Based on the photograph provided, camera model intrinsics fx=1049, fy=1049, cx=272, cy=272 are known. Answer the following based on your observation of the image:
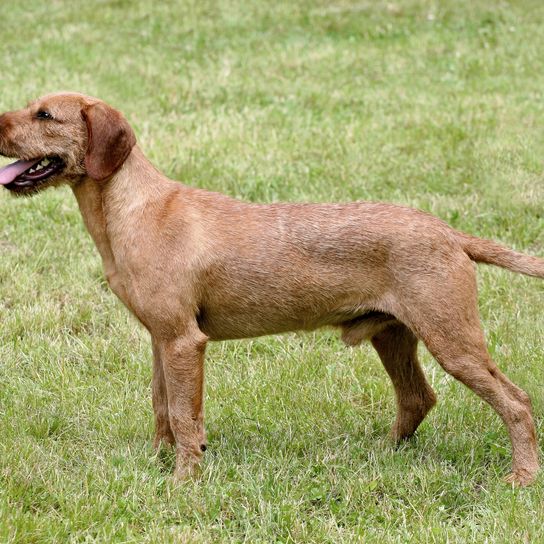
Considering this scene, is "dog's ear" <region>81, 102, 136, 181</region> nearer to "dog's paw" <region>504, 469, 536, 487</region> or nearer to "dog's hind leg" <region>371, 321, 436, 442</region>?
"dog's hind leg" <region>371, 321, 436, 442</region>

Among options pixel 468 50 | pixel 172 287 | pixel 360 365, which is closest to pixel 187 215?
pixel 172 287

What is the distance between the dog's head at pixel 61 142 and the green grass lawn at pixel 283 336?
4.52 feet

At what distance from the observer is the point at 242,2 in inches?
687

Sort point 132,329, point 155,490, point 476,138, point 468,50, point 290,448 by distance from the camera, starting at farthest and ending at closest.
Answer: point 468,50, point 476,138, point 132,329, point 290,448, point 155,490

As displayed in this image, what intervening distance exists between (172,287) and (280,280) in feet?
1.77

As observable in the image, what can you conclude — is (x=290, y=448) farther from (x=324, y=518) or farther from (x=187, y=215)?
(x=187, y=215)

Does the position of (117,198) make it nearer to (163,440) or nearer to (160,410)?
(160,410)

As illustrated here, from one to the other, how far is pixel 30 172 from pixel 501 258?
2393 millimetres

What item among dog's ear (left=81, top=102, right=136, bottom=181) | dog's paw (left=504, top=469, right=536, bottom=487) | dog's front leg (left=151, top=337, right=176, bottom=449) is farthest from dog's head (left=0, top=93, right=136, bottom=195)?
dog's paw (left=504, top=469, right=536, bottom=487)

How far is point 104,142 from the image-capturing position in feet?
16.8

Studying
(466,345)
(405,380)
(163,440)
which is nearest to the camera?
(466,345)

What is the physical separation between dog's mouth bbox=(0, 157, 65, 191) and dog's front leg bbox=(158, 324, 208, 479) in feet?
3.34

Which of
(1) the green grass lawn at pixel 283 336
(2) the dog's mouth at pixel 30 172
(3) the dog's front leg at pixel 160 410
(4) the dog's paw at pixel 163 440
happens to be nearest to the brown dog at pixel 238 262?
(2) the dog's mouth at pixel 30 172

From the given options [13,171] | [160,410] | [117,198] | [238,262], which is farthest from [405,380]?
[13,171]
